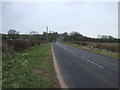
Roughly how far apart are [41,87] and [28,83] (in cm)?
78

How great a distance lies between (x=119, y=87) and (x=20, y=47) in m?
28.4

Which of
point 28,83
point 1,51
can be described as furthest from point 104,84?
point 1,51

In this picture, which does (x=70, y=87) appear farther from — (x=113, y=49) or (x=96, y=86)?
(x=113, y=49)

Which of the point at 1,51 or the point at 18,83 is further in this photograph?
the point at 1,51

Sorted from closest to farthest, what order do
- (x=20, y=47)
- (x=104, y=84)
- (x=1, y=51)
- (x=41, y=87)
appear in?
(x=41, y=87) < (x=104, y=84) < (x=1, y=51) < (x=20, y=47)

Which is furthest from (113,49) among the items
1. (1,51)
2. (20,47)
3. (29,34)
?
(29,34)

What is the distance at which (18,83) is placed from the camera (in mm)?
8875

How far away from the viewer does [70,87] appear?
874cm

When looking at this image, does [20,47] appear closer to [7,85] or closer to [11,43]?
[11,43]

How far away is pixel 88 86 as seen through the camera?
8.77 meters

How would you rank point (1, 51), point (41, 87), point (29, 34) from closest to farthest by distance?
point (41, 87) → point (1, 51) → point (29, 34)

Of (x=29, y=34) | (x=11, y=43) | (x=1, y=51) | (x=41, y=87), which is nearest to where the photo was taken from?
(x=41, y=87)

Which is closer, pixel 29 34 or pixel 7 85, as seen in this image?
pixel 7 85

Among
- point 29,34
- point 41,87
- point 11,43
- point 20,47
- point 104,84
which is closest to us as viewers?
point 41,87
